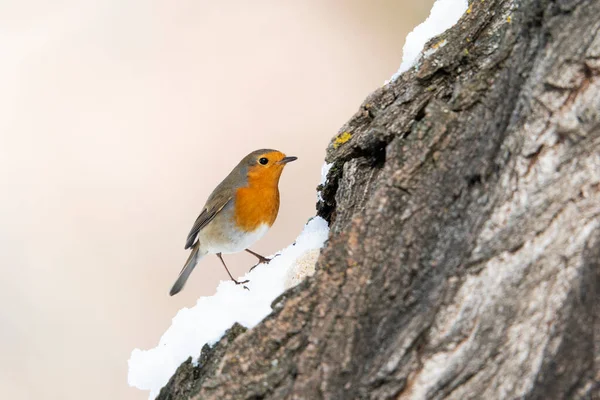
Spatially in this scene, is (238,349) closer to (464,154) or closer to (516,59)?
(464,154)

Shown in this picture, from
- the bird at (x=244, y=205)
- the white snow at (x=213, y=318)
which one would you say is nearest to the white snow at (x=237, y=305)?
the white snow at (x=213, y=318)

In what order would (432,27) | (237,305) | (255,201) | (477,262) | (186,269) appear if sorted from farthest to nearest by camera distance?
(186,269), (255,201), (432,27), (237,305), (477,262)

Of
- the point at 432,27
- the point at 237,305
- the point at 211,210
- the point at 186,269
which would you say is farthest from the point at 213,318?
the point at 186,269

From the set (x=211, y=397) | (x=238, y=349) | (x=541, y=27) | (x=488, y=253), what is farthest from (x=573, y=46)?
(x=211, y=397)

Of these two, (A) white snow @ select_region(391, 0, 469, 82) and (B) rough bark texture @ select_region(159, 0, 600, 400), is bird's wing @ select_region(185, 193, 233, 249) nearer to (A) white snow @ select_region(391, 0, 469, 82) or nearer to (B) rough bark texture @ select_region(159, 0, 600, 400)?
(A) white snow @ select_region(391, 0, 469, 82)

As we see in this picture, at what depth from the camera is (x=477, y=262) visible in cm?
199

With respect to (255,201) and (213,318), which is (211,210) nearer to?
(255,201)

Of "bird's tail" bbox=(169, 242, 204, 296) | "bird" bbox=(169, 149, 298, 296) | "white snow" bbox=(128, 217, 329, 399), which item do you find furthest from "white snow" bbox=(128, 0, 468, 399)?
"bird's tail" bbox=(169, 242, 204, 296)

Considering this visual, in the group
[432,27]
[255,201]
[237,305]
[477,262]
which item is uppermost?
[255,201]

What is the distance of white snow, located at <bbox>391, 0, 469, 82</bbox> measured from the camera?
318cm

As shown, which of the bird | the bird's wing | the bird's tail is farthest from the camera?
the bird's tail

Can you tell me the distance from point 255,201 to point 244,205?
10 centimetres

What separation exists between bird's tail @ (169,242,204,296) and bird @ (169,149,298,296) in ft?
0.89

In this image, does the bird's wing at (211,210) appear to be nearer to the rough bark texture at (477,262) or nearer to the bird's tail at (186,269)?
the bird's tail at (186,269)
